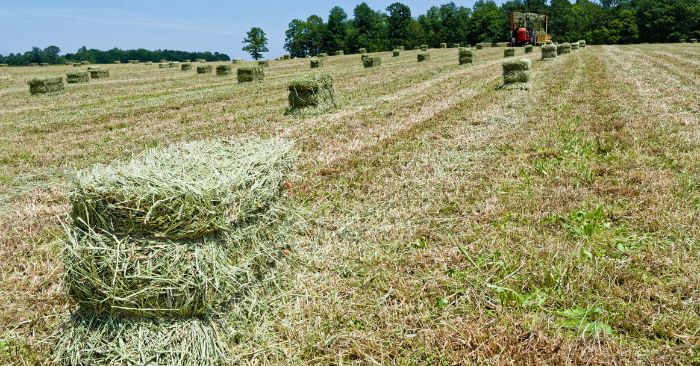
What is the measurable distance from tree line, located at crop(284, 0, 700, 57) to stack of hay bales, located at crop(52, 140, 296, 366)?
85990 mm

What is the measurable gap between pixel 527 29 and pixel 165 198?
57.8m

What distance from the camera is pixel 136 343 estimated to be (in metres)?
3.10

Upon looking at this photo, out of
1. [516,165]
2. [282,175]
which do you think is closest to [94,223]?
[282,175]

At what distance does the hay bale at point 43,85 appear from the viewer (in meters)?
20.0

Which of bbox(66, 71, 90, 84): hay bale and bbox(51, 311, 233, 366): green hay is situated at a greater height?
bbox(66, 71, 90, 84): hay bale

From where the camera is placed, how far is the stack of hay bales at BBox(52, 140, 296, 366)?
9.82 feet

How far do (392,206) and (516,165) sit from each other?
2.45m

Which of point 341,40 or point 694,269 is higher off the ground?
point 341,40

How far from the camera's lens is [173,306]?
10.3ft

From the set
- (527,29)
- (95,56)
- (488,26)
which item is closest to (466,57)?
(527,29)

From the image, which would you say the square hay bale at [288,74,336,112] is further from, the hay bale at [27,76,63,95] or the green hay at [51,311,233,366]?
the hay bale at [27,76,63,95]

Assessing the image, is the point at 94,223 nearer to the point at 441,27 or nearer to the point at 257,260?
the point at 257,260

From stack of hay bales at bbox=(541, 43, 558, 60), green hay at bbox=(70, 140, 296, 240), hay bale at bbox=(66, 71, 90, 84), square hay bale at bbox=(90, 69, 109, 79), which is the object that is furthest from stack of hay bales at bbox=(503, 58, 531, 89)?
square hay bale at bbox=(90, 69, 109, 79)

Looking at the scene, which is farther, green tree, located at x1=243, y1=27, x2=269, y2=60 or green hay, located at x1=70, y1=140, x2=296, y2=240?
green tree, located at x1=243, y1=27, x2=269, y2=60
